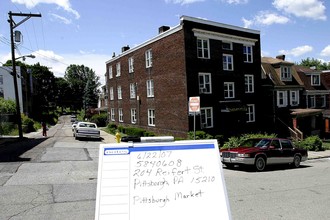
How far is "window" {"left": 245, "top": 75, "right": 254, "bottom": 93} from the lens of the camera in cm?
3006

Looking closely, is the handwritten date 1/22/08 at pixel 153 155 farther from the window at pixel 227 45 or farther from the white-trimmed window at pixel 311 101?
the white-trimmed window at pixel 311 101

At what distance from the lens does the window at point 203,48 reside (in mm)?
26266

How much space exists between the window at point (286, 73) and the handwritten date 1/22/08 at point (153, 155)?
34333mm

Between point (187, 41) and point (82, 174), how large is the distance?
15831mm

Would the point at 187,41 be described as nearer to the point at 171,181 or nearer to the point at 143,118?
the point at 143,118

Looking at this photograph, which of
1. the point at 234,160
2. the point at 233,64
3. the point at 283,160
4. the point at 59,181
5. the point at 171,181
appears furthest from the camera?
the point at 233,64

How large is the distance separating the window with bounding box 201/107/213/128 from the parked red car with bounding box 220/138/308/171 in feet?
33.3

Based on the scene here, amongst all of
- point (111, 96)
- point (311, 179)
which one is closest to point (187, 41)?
point (311, 179)

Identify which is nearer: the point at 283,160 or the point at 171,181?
the point at 171,181

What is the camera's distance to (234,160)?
47.6 ft

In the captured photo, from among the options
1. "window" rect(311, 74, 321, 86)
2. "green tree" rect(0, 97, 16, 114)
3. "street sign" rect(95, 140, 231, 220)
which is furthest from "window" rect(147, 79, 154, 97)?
"street sign" rect(95, 140, 231, 220)

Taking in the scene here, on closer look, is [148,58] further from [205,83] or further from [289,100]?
[289,100]

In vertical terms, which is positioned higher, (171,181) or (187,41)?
(187,41)

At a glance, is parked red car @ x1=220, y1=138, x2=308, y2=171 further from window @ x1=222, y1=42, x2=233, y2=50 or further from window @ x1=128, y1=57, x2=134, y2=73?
window @ x1=128, y1=57, x2=134, y2=73
